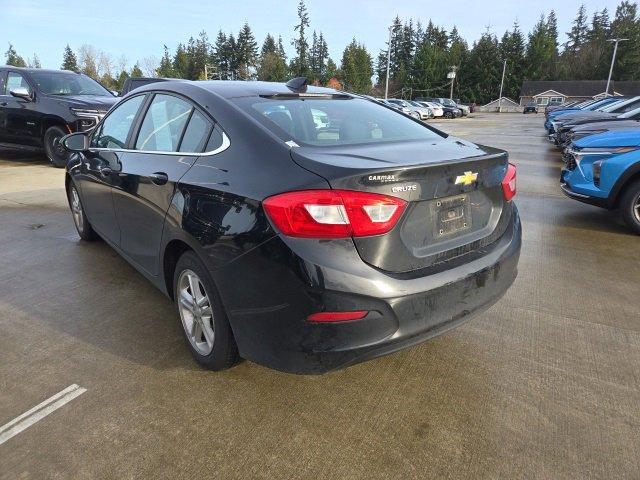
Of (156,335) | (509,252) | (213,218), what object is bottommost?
(156,335)

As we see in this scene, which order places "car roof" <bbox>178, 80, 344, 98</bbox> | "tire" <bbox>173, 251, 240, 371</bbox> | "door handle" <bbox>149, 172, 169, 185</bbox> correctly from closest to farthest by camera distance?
1. "tire" <bbox>173, 251, 240, 371</bbox>
2. "door handle" <bbox>149, 172, 169, 185</bbox>
3. "car roof" <bbox>178, 80, 344, 98</bbox>

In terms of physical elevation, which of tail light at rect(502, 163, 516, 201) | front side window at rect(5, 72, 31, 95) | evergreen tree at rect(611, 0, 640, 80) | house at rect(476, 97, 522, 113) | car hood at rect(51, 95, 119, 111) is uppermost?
evergreen tree at rect(611, 0, 640, 80)

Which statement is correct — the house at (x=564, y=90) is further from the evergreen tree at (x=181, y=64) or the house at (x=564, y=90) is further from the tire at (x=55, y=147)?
the tire at (x=55, y=147)

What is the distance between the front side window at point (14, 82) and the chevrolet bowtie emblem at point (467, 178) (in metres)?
10.6

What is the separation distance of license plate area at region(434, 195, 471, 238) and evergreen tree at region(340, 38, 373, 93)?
270 feet

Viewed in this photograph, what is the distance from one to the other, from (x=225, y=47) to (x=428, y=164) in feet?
350

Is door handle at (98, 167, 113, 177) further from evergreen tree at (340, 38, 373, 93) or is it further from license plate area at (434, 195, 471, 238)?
evergreen tree at (340, 38, 373, 93)

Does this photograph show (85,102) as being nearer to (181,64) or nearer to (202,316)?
(202,316)

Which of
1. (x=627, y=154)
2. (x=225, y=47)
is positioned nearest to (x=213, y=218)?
(x=627, y=154)

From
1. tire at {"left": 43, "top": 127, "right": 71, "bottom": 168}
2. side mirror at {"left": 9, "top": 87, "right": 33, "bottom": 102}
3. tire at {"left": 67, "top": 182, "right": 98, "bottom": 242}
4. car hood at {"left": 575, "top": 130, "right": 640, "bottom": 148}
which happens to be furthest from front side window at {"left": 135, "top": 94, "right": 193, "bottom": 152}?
side mirror at {"left": 9, "top": 87, "right": 33, "bottom": 102}

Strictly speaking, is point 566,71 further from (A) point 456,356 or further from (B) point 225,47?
(A) point 456,356

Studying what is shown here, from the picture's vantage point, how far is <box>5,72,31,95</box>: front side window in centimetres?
998

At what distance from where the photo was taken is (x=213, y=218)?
2.35 metres

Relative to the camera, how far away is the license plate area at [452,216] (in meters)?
2.26
